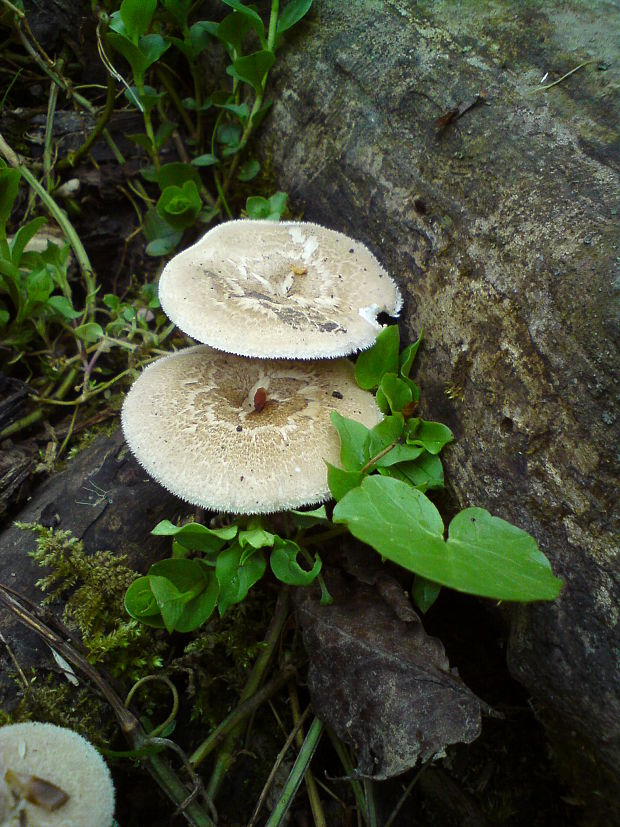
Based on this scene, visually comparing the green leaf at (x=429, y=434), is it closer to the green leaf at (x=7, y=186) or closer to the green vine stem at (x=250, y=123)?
the green vine stem at (x=250, y=123)

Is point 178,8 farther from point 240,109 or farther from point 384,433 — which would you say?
point 384,433

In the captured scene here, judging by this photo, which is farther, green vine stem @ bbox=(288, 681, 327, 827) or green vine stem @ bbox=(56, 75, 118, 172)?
green vine stem @ bbox=(56, 75, 118, 172)

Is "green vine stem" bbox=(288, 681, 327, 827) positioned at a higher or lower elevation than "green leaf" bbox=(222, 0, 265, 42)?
lower

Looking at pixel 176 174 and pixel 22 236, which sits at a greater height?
pixel 176 174

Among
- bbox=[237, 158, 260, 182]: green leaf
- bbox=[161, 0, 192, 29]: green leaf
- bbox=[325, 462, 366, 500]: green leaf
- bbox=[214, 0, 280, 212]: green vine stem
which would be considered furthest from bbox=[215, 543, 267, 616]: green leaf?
bbox=[161, 0, 192, 29]: green leaf

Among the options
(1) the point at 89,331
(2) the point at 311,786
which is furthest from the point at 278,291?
(2) the point at 311,786

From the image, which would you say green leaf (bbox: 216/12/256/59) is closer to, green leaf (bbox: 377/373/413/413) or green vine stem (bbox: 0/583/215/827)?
green leaf (bbox: 377/373/413/413)
